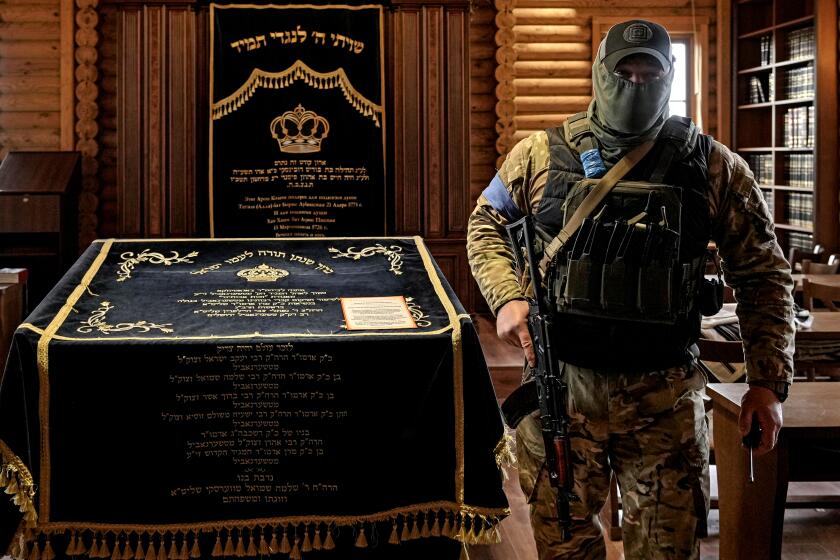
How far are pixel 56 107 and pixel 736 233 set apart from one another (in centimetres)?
661

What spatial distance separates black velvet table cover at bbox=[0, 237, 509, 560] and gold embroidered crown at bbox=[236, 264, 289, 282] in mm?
565

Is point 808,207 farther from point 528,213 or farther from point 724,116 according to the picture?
point 528,213

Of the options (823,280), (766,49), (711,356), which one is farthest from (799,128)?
(711,356)

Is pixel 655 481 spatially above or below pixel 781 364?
below

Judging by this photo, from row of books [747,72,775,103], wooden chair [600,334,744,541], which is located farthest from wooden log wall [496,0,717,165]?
wooden chair [600,334,744,541]

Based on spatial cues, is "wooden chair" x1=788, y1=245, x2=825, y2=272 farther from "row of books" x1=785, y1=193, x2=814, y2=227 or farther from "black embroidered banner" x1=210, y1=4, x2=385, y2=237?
"black embroidered banner" x1=210, y1=4, x2=385, y2=237

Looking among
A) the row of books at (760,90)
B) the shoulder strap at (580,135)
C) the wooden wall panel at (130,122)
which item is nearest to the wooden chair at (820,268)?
the row of books at (760,90)

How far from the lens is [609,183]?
1996mm

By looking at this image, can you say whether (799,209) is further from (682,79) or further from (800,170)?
(682,79)

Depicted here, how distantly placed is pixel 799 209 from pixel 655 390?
613 centimetres

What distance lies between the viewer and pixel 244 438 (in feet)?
9.25

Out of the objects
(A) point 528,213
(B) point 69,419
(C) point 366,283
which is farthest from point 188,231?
(A) point 528,213

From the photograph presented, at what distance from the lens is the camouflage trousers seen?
195 centimetres

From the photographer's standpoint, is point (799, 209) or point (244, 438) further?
point (799, 209)
